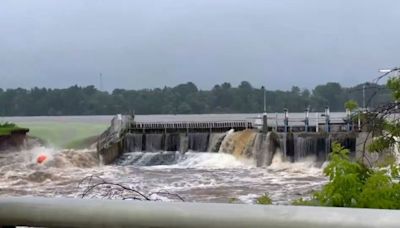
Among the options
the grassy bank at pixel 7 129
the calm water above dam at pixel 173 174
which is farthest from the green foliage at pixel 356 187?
the grassy bank at pixel 7 129

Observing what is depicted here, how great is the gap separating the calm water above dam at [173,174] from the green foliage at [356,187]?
17.5 metres

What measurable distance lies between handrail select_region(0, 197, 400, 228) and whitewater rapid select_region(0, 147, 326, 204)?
19505mm

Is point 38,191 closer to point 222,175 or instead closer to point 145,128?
point 222,175

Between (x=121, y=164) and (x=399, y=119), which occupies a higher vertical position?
(x=399, y=119)

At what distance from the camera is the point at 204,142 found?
37.0m

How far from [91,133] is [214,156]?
1581cm

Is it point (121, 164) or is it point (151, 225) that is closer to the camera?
point (151, 225)

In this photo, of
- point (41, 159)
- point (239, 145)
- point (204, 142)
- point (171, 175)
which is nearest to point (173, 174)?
point (171, 175)

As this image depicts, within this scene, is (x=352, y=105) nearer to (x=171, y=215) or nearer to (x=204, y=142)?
(x=171, y=215)

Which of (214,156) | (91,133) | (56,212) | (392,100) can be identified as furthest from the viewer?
(91,133)

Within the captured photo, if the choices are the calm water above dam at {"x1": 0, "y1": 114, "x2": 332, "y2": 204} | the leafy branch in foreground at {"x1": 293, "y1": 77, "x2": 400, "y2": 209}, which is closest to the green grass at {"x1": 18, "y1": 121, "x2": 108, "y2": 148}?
the calm water above dam at {"x1": 0, "y1": 114, "x2": 332, "y2": 204}

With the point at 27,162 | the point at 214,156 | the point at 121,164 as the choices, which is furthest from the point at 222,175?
the point at 27,162

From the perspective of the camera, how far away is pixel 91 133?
48031 mm

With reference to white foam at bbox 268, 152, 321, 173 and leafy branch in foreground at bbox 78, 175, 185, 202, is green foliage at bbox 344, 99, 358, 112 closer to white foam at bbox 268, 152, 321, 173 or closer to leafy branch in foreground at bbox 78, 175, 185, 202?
leafy branch in foreground at bbox 78, 175, 185, 202
